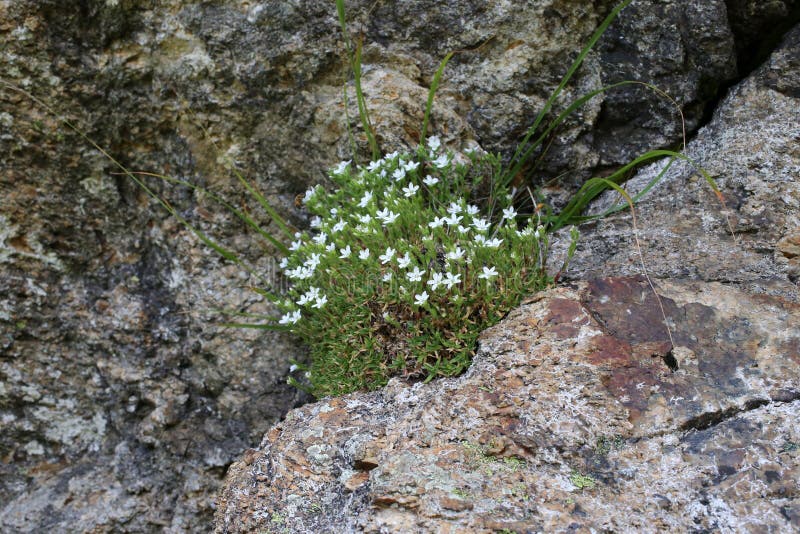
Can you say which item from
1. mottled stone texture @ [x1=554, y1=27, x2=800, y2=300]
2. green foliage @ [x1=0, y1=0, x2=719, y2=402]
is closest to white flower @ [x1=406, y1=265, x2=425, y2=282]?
green foliage @ [x1=0, y1=0, x2=719, y2=402]

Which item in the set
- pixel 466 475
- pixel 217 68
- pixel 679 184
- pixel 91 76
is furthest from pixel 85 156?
pixel 679 184

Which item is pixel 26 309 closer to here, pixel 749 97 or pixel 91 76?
pixel 91 76

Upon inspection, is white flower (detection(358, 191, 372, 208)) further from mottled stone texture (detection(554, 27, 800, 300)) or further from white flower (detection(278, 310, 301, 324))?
mottled stone texture (detection(554, 27, 800, 300))

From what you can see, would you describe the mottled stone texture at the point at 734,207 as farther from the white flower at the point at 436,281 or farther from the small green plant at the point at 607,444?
the small green plant at the point at 607,444

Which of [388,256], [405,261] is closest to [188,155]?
[388,256]

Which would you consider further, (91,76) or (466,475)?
(91,76)

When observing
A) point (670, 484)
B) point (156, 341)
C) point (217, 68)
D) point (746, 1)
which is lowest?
point (156, 341)

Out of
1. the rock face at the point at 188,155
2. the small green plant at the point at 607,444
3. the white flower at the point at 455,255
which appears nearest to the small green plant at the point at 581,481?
the small green plant at the point at 607,444

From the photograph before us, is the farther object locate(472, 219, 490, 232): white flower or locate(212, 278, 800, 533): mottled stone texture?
locate(472, 219, 490, 232): white flower
